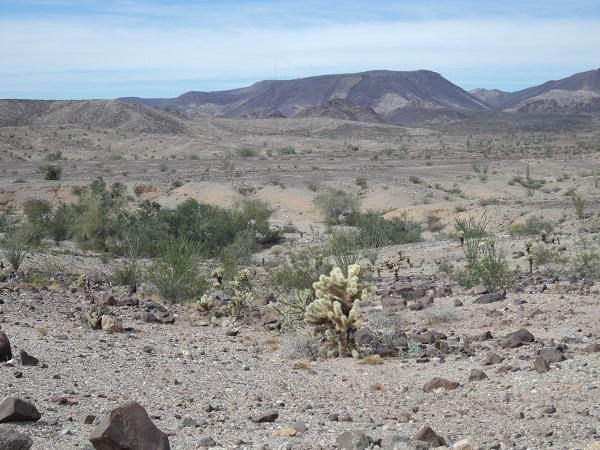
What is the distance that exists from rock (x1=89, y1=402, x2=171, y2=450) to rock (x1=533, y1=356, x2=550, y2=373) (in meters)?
4.41

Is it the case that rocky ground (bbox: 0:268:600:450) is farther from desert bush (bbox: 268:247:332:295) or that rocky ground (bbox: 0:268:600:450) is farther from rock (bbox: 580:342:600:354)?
desert bush (bbox: 268:247:332:295)

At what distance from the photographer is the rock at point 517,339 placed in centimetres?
1040

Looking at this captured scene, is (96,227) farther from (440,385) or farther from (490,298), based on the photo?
(440,385)

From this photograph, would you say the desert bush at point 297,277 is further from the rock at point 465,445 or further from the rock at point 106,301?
the rock at point 465,445

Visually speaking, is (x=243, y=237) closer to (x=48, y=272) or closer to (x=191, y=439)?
(x=48, y=272)

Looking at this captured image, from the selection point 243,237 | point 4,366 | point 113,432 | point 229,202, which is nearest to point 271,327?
point 4,366

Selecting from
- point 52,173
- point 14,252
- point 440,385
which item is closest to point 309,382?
point 440,385

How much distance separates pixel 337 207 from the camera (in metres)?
34.7

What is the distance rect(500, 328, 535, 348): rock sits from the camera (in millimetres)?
10398

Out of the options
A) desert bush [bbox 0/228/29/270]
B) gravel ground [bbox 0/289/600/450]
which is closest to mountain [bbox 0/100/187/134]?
desert bush [bbox 0/228/29/270]

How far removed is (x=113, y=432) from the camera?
19.6 feet

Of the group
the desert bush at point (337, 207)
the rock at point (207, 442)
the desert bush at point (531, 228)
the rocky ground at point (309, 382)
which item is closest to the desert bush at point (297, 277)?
the rocky ground at point (309, 382)

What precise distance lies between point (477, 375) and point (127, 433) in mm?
4354

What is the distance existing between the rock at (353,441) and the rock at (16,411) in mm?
2614
